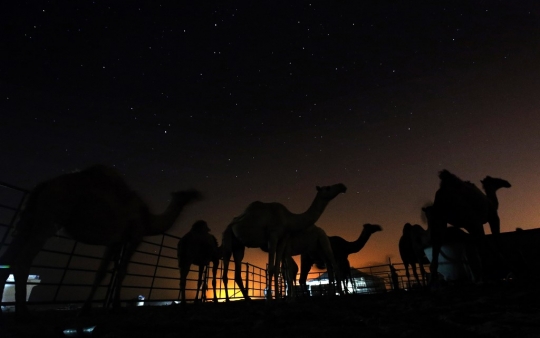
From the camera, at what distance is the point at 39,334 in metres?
2.06

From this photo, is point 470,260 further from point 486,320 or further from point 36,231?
point 36,231

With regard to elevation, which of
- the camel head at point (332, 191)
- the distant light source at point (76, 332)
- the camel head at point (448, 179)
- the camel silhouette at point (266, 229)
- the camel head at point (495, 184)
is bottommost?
the distant light source at point (76, 332)

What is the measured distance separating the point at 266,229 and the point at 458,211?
346 cm

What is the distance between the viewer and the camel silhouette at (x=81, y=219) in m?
3.44

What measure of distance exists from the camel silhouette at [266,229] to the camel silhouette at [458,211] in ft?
7.44

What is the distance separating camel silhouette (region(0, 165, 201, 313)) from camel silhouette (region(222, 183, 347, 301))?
1797 millimetres

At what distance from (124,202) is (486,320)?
448 cm

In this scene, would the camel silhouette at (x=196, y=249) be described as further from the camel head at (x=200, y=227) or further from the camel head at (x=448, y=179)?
the camel head at (x=448, y=179)

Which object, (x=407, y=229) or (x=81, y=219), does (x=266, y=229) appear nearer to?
(x=81, y=219)

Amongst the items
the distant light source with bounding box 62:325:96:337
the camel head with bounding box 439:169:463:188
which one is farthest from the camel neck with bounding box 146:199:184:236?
the camel head with bounding box 439:169:463:188

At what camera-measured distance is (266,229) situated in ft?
17.8

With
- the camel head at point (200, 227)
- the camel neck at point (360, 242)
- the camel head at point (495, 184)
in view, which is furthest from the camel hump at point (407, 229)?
the camel head at point (200, 227)

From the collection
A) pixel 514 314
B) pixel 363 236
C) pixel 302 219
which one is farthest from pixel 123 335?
pixel 363 236

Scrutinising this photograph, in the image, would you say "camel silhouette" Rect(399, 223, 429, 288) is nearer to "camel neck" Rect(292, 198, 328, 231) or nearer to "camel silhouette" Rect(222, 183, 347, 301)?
"camel neck" Rect(292, 198, 328, 231)
